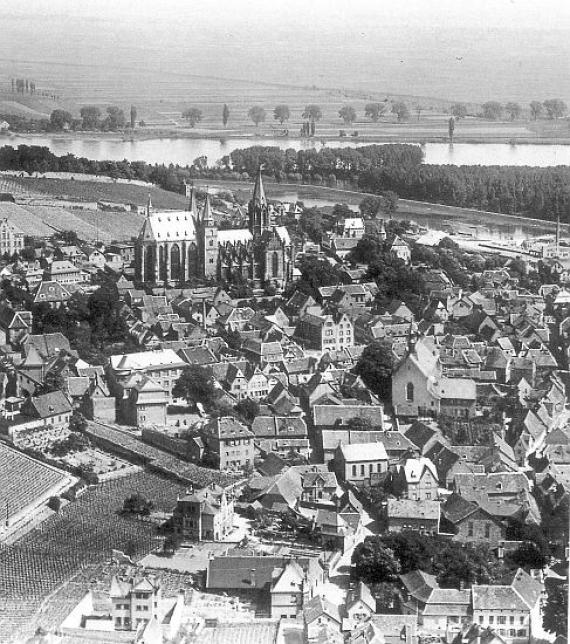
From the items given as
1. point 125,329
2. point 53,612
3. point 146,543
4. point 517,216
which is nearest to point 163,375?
point 125,329

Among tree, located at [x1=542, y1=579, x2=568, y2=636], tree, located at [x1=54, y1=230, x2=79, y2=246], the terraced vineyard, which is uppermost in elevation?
tree, located at [x1=54, y1=230, x2=79, y2=246]

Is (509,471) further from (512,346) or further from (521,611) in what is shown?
(512,346)

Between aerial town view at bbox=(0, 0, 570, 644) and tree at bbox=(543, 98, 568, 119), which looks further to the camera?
tree at bbox=(543, 98, 568, 119)

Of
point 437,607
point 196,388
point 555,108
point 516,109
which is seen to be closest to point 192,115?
point 516,109

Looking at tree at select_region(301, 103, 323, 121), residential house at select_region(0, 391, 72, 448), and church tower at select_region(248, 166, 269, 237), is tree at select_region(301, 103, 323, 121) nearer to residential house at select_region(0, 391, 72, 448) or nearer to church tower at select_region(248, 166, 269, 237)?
church tower at select_region(248, 166, 269, 237)

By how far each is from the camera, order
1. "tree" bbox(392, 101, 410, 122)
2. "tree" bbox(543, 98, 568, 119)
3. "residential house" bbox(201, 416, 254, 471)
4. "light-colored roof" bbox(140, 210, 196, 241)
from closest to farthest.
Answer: "residential house" bbox(201, 416, 254, 471)
"light-colored roof" bbox(140, 210, 196, 241)
"tree" bbox(543, 98, 568, 119)
"tree" bbox(392, 101, 410, 122)

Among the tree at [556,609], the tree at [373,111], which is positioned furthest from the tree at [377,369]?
the tree at [373,111]

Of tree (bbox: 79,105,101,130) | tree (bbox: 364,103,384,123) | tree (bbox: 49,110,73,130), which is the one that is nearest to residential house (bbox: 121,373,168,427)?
tree (bbox: 79,105,101,130)
